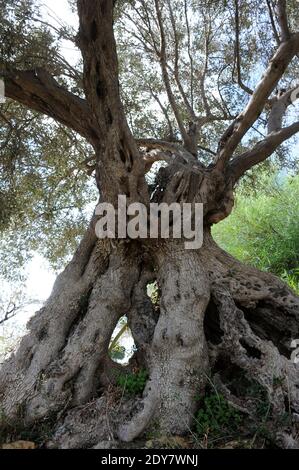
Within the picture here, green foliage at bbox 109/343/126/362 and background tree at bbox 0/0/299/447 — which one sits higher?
background tree at bbox 0/0/299/447

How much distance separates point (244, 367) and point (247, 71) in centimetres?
749

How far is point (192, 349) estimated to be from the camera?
5500 mm

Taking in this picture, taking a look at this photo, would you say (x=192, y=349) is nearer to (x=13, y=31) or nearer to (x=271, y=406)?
(x=271, y=406)

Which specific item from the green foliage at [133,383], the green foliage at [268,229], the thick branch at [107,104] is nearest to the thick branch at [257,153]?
the thick branch at [107,104]

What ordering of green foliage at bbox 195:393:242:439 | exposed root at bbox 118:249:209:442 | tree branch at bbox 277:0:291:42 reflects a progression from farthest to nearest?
tree branch at bbox 277:0:291:42
exposed root at bbox 118:249:209:442
green foliage at bbox 195:393:242:439

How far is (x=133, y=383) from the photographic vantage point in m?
5.44

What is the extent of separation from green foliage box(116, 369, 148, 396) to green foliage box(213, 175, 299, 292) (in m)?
6.89

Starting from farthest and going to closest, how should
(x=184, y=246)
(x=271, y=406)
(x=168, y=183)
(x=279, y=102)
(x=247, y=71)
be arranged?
1. (x=247, y=71)
2. (x=279, y=102)
3. (x=168, y=183)
4. (x=184, y=246)
5. (x=271, y=406)

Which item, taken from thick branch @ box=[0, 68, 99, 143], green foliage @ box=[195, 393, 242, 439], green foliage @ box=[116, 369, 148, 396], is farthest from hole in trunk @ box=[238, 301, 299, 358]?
thick branch @ box=[0, 68, 99, 143]

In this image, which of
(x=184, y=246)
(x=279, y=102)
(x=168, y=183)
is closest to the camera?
(x=184, y=246)

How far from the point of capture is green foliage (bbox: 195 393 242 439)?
4840 mm

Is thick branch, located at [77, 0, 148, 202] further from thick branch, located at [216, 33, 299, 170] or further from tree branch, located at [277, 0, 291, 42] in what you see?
tree branch, located at [277, 0, 291, 42]

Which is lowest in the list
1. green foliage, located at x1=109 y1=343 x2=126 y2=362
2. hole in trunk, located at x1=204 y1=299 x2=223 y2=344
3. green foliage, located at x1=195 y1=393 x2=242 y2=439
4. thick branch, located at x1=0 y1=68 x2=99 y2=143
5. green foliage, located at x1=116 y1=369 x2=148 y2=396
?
green foliage, located at x1=109 y1=343 x2=126 y2=362

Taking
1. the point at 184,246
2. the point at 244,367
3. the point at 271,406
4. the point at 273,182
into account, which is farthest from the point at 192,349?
the point at 273,182
